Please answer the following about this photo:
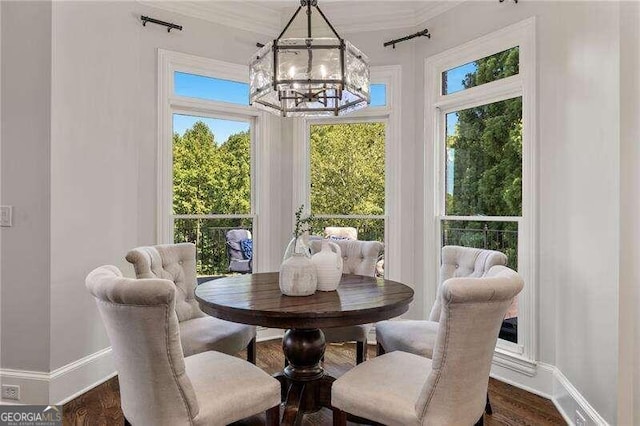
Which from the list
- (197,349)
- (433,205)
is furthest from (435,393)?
(433,205)

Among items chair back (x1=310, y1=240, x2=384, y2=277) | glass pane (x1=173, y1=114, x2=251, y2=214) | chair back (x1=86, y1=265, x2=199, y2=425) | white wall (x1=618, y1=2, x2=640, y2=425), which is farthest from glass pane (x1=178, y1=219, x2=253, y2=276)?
white wall (x1=618, y1=2, x2=640, y2=425)

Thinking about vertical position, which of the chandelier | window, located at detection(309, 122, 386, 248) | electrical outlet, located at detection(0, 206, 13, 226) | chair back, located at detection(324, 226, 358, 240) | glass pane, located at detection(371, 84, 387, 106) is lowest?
chair back, located at detection(324, 226, 358, 240)

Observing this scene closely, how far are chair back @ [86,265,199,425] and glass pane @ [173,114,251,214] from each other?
2227 mm

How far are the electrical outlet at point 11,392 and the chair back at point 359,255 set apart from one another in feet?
6.99

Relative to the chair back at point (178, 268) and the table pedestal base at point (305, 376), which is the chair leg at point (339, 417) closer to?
the table pedestal base at point (305, 376)

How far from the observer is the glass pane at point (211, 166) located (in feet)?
12.6

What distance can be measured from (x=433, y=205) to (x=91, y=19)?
3039 millimetres

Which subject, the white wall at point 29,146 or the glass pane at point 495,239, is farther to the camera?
the glass pane at point 495,239

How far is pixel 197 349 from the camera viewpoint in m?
2.46

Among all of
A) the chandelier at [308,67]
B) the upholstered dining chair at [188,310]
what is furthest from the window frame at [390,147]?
the upholstered dining chair at [188,310]

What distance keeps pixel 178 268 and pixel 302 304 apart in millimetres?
1191

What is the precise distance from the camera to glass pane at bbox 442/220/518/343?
323 cm

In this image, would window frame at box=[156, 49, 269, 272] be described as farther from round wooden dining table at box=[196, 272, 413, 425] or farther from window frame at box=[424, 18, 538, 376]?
window frame at box=[424, 18, 538, 376]

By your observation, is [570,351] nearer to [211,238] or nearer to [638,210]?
[638,210]
